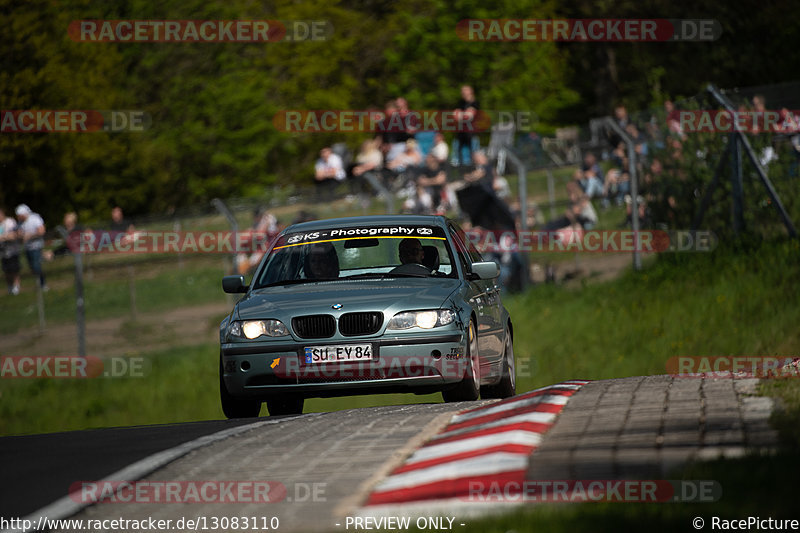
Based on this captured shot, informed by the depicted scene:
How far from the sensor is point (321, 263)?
39.1 ft

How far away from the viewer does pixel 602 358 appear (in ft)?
59.3

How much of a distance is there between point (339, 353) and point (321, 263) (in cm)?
140

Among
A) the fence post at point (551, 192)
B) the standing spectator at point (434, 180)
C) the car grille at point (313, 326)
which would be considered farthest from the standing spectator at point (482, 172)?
the car grille at point (313, 326)

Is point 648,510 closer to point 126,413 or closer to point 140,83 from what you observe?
point 126,413

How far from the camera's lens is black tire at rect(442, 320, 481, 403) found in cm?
1095

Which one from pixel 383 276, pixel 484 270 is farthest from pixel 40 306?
pixel 484 270

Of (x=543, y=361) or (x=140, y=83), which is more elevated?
(x=140, y=83)

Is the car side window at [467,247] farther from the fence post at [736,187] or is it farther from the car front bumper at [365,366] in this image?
the fence post at [736,187]

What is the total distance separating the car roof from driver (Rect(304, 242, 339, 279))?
0.27 metres

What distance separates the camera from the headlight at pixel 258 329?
10.8 meters

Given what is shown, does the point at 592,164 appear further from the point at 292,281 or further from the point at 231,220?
the point at 292,281

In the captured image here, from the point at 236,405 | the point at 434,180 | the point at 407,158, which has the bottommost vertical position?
the point at 236,405

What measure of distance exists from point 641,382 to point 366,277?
2.50 m

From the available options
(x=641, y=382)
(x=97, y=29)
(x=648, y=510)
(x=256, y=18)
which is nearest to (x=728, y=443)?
(x=648, y=510)
